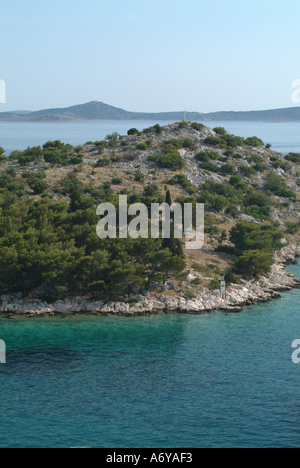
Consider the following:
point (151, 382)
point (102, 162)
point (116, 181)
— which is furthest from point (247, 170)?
point (151, 382)

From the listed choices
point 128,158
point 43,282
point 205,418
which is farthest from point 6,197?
point 205,418

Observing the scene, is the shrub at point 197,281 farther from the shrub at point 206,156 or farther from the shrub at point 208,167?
the shrub at point 206,156

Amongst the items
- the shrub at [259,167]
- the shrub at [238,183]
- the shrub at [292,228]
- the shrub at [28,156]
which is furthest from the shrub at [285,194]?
the shrub at [28,156]

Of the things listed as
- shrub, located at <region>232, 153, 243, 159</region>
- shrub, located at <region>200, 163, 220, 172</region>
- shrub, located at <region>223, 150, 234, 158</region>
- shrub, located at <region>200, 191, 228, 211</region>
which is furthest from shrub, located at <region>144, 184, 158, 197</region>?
shrub, located at <region>232, 153, 243, 159</region>

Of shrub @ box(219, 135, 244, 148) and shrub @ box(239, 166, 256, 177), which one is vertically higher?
shrub @ box(219, 135, 244, 148)

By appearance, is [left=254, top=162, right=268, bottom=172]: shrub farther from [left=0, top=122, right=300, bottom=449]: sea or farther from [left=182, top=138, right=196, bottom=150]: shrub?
[left=0, top=122, right=300, bottom=449]: sea

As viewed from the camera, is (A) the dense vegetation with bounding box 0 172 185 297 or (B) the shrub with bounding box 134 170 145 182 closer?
(A) the dense vegetation with bounding box 0 172 185 297
